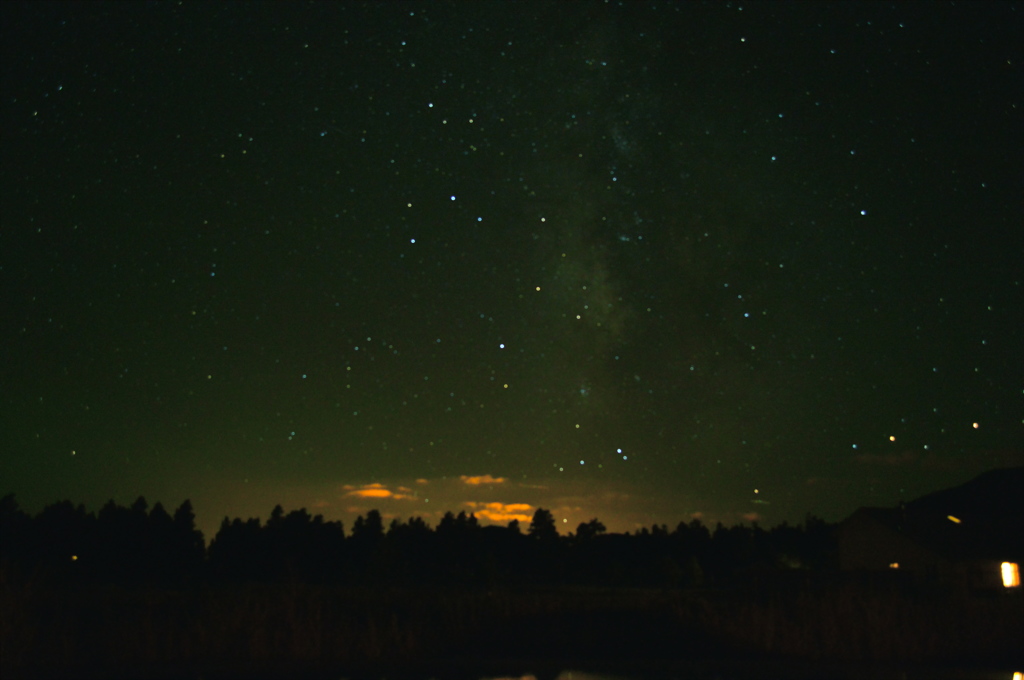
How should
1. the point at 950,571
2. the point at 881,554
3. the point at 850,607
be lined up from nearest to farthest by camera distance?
the point at 850,607 → the point at 950,571 → the point at 881,554

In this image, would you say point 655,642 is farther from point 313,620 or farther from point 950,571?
point 950,571

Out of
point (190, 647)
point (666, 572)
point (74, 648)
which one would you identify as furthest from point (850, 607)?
point (666, 572)

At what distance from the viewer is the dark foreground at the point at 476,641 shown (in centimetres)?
1052

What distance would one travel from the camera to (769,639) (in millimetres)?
12695

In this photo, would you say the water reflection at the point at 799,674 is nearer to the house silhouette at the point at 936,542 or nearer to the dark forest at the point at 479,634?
the dark forest at the point at 479,634

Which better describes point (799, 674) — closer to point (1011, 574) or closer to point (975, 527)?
point (1011, 574)

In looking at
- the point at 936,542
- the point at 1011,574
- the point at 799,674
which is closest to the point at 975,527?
→ the point at 936,542

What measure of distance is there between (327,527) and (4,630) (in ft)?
335

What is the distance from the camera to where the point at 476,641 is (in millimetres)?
14172

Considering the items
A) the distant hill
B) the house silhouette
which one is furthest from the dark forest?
the distant hill

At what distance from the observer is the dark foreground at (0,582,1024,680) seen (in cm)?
1052

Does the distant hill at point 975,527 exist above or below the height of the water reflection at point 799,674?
above

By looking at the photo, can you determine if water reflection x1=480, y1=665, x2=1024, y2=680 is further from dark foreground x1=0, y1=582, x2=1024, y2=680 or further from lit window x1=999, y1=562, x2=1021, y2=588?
lit window x1=999, y1=562, x2=1021, y2=588

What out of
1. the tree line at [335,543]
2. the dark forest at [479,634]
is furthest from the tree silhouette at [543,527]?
the dark forest at [479,634]
